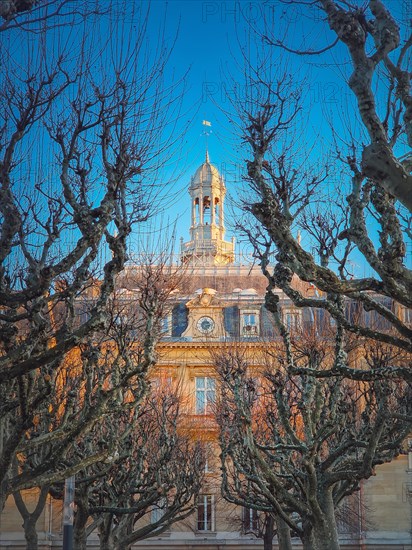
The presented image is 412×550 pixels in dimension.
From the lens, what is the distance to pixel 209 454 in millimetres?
46312

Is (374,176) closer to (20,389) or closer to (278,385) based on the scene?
(20,389)

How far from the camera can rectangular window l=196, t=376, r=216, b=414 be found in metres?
50.3

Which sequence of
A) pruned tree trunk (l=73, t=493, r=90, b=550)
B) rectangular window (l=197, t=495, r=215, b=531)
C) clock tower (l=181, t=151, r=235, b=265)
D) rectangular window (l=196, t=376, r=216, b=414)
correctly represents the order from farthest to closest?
1. clock tower (l=181, t=151, r=235, b=265)
2. rectangular window (l=196, t=376, r=216, b=414)
3. rectangular window (l=197, t=495, r=215, b=531)
4. pruned tree trunk (l=73, t=493, r=90, b=550)

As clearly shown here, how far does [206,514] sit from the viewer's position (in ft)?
159

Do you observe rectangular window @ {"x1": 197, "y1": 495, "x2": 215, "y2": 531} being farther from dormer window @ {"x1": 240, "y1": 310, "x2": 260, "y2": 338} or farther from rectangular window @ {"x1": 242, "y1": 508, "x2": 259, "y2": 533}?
dormer window @ {"x1": 240, "y1": 310, "x2": 260, "y2": 338}

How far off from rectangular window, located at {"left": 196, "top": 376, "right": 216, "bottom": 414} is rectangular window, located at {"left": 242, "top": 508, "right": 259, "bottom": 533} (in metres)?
6.08

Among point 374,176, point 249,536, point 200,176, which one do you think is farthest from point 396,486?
point 374,176

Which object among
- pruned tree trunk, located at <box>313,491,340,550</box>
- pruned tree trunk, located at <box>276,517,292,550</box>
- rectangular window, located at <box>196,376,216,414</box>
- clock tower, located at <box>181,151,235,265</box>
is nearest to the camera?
pruned tree trunk, located at <box>313,491,340,550</box>

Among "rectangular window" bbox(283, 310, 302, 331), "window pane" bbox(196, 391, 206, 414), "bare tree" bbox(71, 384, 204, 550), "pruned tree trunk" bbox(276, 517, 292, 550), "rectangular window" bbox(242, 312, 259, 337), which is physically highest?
"rectangular window" bbox(242, 312, 259, 337)

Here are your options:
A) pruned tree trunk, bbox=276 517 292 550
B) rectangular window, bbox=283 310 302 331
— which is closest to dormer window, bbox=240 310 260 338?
rectangular window, bbox=283 310 302 331

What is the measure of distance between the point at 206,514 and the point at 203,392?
6603mm

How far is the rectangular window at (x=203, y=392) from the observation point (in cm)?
5034

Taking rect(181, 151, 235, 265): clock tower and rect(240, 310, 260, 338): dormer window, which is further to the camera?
rect(181, 151, 235, 265): clock tower

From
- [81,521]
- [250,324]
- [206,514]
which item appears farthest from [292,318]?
[81,521]
